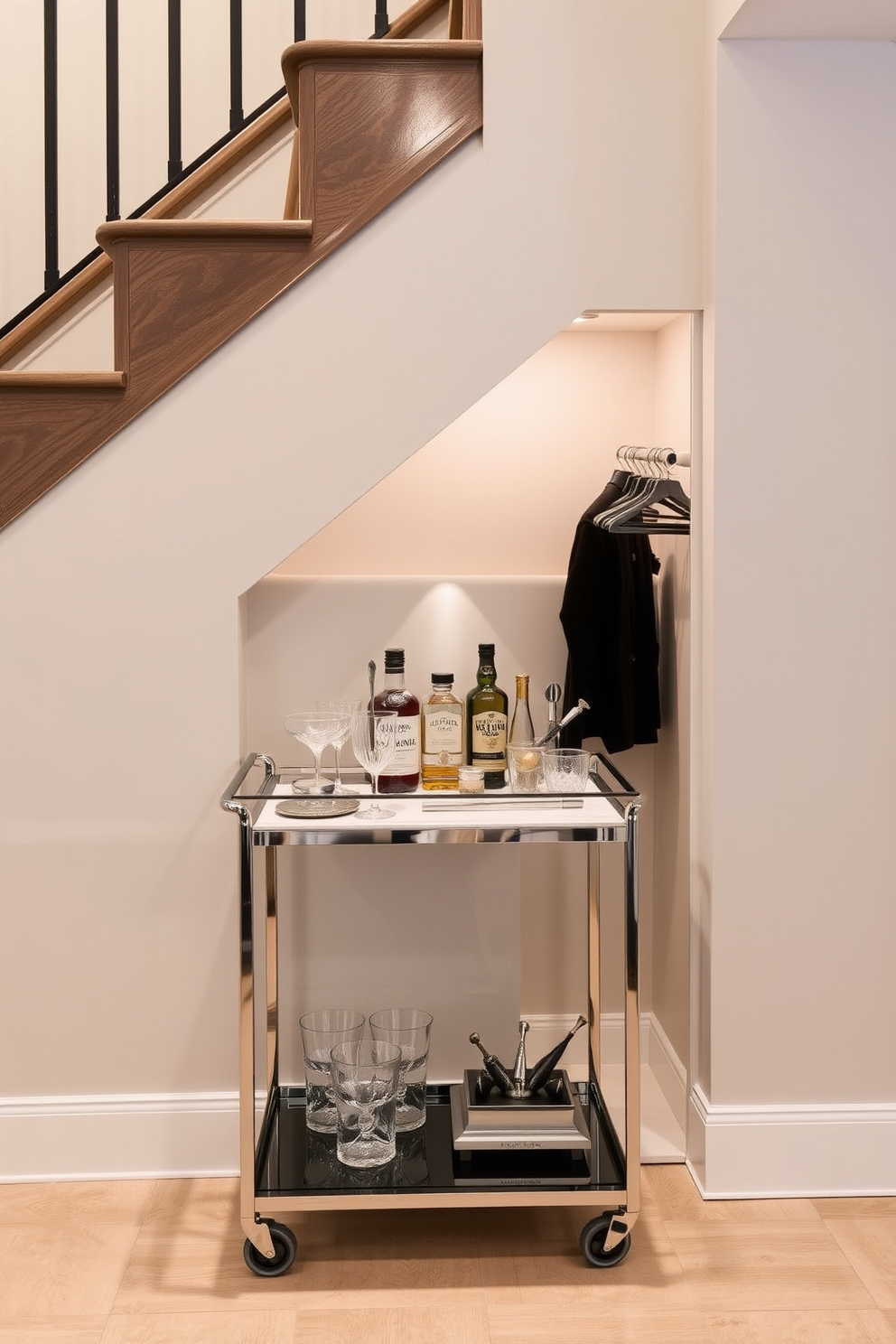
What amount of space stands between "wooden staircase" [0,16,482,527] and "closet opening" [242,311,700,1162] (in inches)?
20.9

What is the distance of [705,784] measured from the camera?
2418mm

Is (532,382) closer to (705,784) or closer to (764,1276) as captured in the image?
(705,784)

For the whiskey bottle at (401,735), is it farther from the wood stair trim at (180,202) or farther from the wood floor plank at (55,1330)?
the wood stair trim at (180,202)

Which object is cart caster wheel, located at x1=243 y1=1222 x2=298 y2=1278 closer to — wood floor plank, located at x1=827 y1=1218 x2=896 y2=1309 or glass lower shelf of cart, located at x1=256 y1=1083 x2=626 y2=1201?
glass lower shelf of cart, located at x1=256 y1=1083 x2=626 y2=1201

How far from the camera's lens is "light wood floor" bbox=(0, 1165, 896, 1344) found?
1939 millimetres

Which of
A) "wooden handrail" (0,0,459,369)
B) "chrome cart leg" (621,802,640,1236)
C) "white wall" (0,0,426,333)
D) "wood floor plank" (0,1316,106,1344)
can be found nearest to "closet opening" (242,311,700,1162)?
"chrome cart leg" (621,802,640,1236)

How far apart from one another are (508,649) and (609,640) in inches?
10.1

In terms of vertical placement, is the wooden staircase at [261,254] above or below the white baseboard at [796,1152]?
above

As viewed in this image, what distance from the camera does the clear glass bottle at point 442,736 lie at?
7.77 ft

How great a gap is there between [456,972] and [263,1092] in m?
0.48

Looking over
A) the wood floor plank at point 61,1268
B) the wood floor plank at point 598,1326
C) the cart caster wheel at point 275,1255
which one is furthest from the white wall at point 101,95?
the wood floor plank at point 598,1326

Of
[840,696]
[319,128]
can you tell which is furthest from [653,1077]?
[319,128]

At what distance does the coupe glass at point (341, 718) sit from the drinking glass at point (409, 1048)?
0.46m

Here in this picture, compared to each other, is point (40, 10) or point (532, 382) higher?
point (40, 10)
